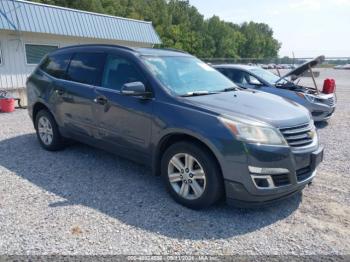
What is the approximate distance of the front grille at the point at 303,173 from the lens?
3.38m

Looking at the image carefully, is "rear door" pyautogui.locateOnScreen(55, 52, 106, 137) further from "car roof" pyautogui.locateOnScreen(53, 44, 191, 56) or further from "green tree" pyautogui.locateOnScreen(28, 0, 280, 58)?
"green tree" pyautogui.locateOnScreen(28, 0, 280, 58)

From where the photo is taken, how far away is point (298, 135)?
3449 mm

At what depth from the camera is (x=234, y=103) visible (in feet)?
12.1

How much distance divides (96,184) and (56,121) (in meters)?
1.68

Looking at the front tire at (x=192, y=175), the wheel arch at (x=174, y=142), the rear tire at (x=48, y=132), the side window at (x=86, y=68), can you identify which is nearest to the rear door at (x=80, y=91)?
the side window at (x=86, y=68)

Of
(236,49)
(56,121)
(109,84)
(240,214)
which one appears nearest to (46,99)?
(56,121)

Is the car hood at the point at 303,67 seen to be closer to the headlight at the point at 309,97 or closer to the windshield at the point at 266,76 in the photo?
the windshield at the point at 266,76

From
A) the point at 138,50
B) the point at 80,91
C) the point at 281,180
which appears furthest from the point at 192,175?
the point at 80,91

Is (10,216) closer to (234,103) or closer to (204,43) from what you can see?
(234,103)

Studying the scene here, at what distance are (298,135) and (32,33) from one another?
11.7m

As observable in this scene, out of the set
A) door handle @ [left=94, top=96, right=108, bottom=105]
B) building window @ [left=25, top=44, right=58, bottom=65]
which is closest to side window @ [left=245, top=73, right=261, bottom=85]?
door handle @ [left=94, top=96, right=108, bottom=105]

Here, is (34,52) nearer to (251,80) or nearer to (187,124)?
(251,80)

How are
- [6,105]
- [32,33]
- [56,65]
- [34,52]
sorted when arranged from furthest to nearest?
[34,52], [32,33], [6,105], [56,65]

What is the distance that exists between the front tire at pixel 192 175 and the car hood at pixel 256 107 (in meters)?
0.51
